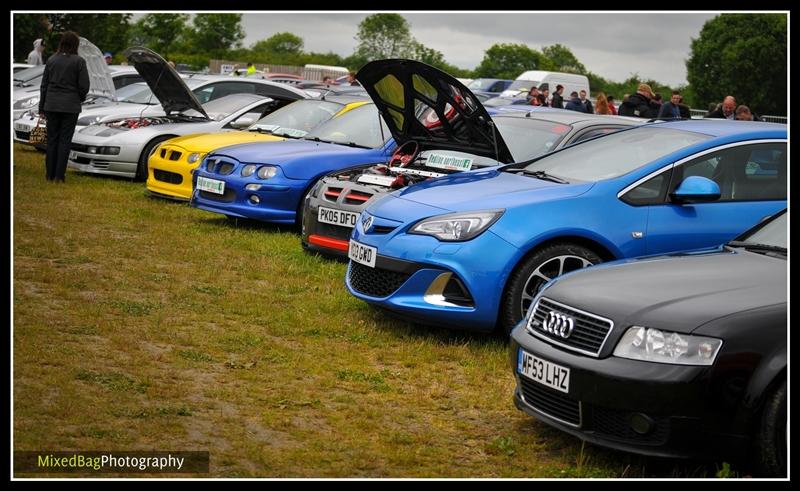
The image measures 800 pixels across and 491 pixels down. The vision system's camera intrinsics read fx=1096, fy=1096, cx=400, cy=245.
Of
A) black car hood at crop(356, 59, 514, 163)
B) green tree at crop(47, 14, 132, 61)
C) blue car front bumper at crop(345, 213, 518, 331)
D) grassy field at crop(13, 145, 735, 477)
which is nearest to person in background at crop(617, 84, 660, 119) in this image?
black car hood at crop(356, 59, 514, 163)

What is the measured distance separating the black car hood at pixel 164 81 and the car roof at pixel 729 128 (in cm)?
858

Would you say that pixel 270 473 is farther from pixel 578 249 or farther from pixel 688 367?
pixel 578 249

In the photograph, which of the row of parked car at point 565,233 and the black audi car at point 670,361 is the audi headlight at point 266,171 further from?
the black audi car at point 670,361

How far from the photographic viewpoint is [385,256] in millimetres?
7000

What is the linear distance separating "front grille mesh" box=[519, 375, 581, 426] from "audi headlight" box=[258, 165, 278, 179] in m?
6.16

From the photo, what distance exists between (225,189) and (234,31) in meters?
82.3

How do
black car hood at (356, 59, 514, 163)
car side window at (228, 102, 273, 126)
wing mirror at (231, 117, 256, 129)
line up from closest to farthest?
1. black car hood at (356, 59, 514, 163)
2. wing mirror at (231, 117, 256, 129)
3. car side window at (228, 102, 273, 126)

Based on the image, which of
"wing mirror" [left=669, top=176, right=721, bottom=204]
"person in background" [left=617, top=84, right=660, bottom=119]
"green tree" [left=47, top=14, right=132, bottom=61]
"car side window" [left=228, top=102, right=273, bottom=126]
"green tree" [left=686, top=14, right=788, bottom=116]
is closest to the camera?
"wing mirror" [left=669, top=176, right=721, bottom=204]

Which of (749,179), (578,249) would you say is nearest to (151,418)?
(578,249)

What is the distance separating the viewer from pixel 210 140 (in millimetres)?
13109

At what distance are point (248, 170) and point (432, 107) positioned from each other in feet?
8.37

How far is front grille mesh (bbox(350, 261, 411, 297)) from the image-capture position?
6949 mm

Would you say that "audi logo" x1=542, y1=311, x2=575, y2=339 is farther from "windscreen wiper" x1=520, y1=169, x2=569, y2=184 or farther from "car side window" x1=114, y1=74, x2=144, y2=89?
"car side window" x1=114, y1=74, x2=144, y2=89

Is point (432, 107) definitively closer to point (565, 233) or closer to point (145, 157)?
point (565, 233)
